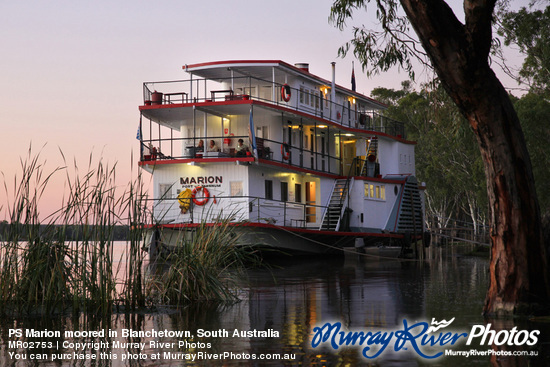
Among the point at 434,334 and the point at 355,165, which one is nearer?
the point at 434,334

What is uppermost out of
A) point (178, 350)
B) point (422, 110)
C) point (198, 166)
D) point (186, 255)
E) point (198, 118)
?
point (422, 110)

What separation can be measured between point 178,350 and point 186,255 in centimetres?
338

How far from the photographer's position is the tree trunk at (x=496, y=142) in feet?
26.2

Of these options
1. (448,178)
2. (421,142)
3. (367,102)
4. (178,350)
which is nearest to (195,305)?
(178,350)

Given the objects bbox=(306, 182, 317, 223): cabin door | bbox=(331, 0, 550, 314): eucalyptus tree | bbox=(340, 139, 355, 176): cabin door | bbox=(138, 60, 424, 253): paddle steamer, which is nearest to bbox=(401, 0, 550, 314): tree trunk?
bbox=(331, 0, 550, 314): eucalyptus tree

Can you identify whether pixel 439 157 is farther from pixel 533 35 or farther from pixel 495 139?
pixel 495 139

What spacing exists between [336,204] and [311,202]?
3.26 ft

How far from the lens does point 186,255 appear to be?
33.0 ft

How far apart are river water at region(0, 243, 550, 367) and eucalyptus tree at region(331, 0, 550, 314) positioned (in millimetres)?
507

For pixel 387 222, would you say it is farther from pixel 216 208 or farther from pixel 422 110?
pixel 422 110

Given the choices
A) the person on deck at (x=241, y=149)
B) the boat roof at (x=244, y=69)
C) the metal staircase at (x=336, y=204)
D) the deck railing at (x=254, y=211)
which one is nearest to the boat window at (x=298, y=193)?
the deck railing at (x=254, y=211)

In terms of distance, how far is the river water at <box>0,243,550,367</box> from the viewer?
625 centimetres

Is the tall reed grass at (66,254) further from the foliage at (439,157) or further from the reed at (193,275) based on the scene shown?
the foliage at (439,157)

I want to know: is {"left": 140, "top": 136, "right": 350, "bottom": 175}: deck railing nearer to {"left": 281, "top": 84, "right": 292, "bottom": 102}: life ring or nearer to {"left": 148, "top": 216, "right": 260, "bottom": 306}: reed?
{"left": 281, "top": 84, "right": 292, "bottom": 102}: life ring
